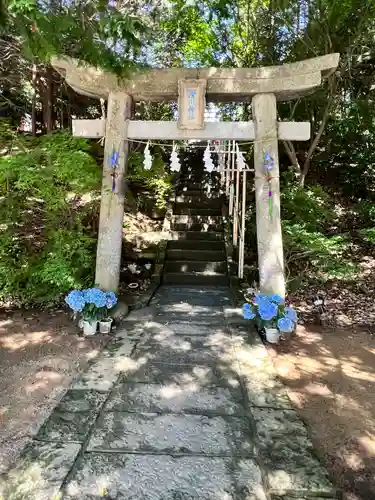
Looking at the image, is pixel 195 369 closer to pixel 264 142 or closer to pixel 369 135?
pixel 264 142

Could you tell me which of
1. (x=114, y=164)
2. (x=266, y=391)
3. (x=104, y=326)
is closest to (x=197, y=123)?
(x=114, y=164)

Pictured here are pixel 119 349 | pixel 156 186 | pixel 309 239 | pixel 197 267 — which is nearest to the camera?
pixel 119 349

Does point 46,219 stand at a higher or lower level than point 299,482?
higher

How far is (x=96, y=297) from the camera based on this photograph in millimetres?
4898

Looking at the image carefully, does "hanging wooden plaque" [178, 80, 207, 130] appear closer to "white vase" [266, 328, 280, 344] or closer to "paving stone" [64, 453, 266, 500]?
"white vase" [266, 328, 280, 344]

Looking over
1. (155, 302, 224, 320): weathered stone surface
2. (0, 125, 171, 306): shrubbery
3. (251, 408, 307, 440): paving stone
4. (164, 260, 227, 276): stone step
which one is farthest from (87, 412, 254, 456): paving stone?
(164, 260, 227, 276): stone step

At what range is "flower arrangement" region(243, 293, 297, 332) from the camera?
475cm

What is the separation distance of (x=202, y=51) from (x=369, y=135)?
5003mm

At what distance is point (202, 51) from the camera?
30.3 ft

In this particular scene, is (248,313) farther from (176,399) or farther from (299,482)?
(299,482)

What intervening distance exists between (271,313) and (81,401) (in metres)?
2.52

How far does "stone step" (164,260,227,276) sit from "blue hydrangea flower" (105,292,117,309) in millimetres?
2343

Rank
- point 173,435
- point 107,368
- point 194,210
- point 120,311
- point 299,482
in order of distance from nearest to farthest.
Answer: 1. point 299,482
2. point 173,435
3. point 107,368
4. point 120,311
5. point 194,210

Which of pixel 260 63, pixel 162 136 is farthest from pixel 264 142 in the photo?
pixel 260 63
